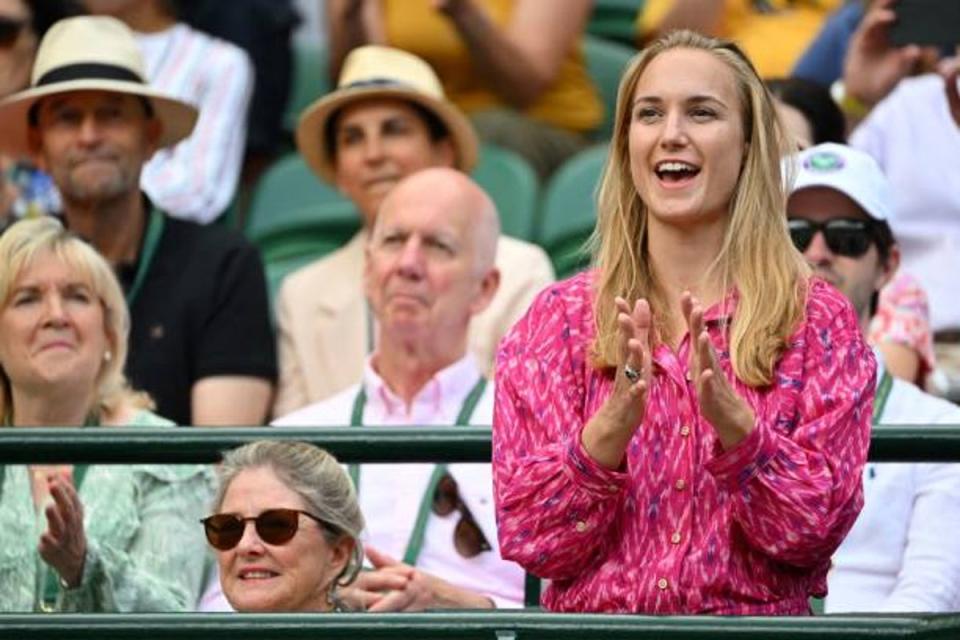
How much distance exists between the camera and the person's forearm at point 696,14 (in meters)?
8.66

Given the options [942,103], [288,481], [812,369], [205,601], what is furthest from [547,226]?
[812,369]

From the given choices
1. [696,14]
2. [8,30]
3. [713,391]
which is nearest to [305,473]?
[713,391]

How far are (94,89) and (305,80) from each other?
2318mm

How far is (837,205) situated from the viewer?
6.12 meters

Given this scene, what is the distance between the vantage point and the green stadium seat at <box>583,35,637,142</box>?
9.06 meters

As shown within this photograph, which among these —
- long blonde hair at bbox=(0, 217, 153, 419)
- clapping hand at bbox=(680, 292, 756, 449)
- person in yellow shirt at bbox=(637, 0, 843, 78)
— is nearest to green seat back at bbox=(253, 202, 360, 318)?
person in yellow shirt at bbox=(637, 0, 843, 78)

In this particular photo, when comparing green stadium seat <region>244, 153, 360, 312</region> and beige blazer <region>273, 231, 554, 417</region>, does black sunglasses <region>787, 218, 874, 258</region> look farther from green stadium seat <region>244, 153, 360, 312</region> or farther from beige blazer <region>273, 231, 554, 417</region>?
green stadium seat <region>244, 153, 360, 312</region>

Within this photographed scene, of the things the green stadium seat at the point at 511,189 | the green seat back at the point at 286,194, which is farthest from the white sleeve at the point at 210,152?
the green stadium seat at the point at 511,189

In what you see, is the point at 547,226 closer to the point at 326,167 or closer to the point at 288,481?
the point at 326,167

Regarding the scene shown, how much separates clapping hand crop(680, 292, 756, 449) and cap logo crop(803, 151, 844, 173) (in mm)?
2016

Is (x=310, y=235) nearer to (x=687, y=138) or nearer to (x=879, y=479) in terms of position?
(x=879, y=479)

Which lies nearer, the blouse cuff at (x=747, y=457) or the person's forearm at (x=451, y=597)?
the blouse cuff at (x=747, y=457)

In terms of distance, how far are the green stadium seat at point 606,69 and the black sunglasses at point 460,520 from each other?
312 cm

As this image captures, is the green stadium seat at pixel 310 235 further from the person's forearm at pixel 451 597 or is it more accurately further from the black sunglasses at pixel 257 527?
the black sunglasses at pixel 257 527
